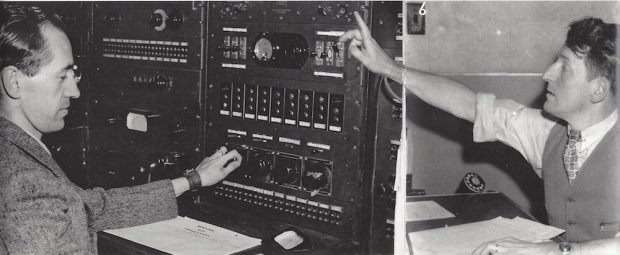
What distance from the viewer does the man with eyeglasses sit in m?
1.33

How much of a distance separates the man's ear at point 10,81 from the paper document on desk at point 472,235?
3.95 ft

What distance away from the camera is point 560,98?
1772mm

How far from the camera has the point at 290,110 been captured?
206 centimetres

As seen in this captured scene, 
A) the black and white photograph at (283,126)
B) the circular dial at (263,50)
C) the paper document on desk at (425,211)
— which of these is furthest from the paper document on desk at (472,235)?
the circular dial at (263,50)

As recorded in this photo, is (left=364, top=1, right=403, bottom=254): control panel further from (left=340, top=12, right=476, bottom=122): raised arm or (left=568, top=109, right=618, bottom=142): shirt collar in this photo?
(left=568, top=109, right=618, bottom=142): shirt collar

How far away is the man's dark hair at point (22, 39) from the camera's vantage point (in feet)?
4.58

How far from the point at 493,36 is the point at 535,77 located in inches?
12.3

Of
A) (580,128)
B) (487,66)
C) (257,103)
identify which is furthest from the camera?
(487,66)

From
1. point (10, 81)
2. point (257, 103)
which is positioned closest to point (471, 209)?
point (257, 103)

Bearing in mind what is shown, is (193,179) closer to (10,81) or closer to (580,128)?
(10,81)

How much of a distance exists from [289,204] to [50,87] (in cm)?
99

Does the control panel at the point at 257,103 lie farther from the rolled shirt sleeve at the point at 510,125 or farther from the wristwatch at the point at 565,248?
the wristwatch at the point at 565,248

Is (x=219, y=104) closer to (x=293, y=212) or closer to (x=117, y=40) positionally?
(x=293, y=212)

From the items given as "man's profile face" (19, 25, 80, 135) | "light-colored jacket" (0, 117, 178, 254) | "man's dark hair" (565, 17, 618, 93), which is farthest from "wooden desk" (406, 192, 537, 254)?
"man's profile face" (19, 25, 80, 135)
